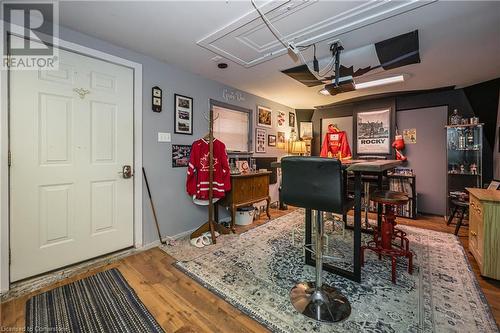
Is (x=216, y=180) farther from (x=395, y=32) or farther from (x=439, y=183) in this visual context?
(x=439, y=183)

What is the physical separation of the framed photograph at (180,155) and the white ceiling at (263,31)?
3.68ft

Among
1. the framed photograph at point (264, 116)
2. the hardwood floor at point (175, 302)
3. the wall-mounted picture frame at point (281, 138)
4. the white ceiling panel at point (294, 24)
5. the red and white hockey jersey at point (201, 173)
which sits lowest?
the hardwood floor at point (175, 302)

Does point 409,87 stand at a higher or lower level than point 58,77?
higher

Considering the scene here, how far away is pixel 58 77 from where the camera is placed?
6.74 feet

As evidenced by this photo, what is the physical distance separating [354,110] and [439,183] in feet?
6.99

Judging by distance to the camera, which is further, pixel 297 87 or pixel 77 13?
pixel 297 87

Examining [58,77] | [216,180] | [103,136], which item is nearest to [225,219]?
[216,180]

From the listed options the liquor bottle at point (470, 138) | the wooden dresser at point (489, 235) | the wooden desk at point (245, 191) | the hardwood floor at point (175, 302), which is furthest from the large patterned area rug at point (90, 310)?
the liquor bottle at point (470, 138)

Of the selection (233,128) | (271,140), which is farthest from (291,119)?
(233,128)

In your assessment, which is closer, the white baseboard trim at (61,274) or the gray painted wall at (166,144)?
the white baseboard trim at (61,274)

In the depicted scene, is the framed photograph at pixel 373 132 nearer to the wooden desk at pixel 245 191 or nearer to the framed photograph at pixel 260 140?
the framed photograph at pixel 260 140

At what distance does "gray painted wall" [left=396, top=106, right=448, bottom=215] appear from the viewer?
13.0 ft

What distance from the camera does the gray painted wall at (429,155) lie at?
156 inches

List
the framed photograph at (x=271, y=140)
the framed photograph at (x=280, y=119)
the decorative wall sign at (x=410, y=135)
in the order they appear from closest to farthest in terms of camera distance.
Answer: the decorative wall sign at (x=410, y=135)
the framed photograph at (x=271, y=140)
the framed photograph at (x=280, y=119)
